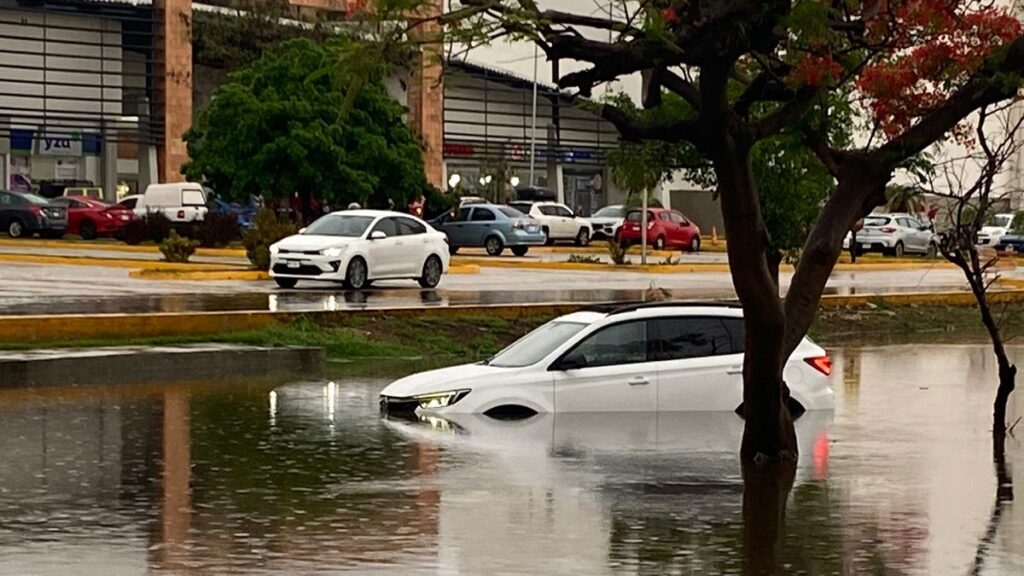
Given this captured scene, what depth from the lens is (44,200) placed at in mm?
62594

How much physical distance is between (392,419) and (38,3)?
5677cm

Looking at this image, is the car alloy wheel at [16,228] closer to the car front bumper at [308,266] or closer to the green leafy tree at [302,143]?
the green leafy tree at [302,143]

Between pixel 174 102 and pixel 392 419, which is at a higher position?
pixel 174 102

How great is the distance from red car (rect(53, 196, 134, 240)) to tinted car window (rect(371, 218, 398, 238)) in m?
25.4

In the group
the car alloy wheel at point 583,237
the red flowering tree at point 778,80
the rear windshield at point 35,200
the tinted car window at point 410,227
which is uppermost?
the red flowering tree at point 778,80

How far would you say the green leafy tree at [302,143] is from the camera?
5325 cm

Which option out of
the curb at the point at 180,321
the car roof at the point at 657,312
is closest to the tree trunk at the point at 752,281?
the car roof at the point at 657,312

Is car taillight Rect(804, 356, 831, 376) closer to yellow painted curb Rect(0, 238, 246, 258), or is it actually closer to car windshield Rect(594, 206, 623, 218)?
yellow painted curb Rect(0, 238, 246, 258)

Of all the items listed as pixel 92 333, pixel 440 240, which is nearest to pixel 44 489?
pixel 92 333

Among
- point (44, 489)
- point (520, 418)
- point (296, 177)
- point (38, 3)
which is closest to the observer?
point (44, 489)

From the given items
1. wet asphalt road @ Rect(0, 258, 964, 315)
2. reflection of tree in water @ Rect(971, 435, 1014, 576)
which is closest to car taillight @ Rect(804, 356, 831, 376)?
reflection of tree in water @ Rect(971, 435, 1014, 576)

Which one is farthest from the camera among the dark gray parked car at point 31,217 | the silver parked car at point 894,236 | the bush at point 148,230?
the silver parked car at point 894,236

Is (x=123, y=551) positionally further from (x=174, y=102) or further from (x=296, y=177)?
(x=174, y=102)

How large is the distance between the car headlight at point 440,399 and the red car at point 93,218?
42971 mm
